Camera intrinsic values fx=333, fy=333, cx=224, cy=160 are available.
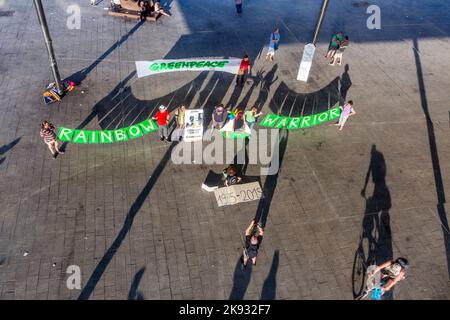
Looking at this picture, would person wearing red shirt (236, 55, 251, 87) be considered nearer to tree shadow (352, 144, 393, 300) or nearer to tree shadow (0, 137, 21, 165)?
tree shadow (352, 144, 393, 300)

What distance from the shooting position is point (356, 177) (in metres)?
13.0

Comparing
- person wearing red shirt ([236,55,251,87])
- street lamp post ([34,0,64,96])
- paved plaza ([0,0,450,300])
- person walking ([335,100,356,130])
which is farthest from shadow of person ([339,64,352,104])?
street lamp post ([34,0,64,96])

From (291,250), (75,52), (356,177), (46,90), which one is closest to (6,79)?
(46,90)

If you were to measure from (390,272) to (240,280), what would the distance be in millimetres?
4123

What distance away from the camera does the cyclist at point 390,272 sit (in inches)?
345

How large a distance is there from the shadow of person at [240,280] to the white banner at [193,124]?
553cm

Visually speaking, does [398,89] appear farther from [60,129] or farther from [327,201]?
[60,129]

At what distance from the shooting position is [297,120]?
1519 centimetres

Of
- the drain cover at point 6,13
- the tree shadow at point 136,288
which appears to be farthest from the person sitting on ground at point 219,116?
the drain cover at point 6,13

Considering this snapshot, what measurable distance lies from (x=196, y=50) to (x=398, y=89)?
11360mm

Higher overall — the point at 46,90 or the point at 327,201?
the point at 46,90

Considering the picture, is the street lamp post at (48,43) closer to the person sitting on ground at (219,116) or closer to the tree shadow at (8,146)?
the tree shadow at (8,146)

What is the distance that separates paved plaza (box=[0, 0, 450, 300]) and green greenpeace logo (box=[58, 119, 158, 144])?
1.14 feet

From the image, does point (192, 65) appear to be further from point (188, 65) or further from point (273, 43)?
point (273, 43)
